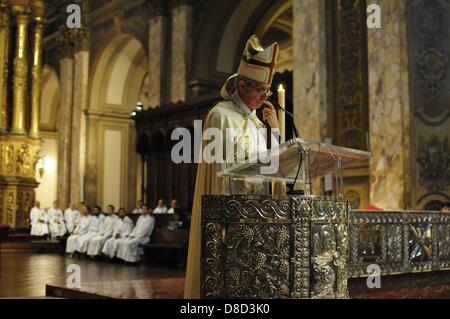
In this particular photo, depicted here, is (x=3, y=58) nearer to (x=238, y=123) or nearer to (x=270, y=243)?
(x=238, y=123)

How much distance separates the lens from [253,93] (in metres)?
3.62

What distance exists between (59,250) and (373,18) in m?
10.9

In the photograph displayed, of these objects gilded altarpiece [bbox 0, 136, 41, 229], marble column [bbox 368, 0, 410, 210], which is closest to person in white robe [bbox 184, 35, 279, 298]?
marble column [bbox 368, 0, 410, 210]

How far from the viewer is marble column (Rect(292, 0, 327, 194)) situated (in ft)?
Answer: 35.8

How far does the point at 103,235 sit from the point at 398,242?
10474mm

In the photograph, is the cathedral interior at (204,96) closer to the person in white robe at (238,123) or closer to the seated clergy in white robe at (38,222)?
the seated clergy in white robe at (38,222)

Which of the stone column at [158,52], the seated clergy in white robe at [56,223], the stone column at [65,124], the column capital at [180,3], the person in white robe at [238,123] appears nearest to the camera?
the person in white robe at [238,123]

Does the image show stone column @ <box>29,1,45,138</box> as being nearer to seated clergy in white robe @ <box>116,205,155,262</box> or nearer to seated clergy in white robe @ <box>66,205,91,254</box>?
seated clergy in white robe @ <box>66,205,91,254</box>

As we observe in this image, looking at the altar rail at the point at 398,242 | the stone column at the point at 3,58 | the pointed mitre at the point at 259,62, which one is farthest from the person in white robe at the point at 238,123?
the stone column at the point at 3,58

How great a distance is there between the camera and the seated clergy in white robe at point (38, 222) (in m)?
18.2

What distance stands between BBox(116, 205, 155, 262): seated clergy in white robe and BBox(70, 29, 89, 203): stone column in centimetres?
721

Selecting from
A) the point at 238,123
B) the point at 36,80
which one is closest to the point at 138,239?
the point at 36,80

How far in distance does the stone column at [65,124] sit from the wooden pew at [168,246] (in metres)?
8.42

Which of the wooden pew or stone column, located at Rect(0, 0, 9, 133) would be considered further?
stone column, located at Rect(0, 0, 9, 133)
